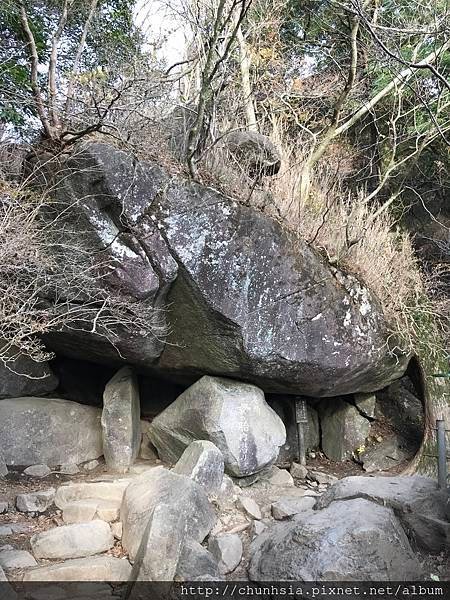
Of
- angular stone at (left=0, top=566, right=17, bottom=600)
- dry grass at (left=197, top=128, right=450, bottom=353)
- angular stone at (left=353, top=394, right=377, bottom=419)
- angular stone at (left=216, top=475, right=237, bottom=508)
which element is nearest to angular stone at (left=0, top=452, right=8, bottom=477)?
angular stone at (left=0, top=566, right=17, bottom=600)

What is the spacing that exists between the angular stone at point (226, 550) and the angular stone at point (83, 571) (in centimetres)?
62

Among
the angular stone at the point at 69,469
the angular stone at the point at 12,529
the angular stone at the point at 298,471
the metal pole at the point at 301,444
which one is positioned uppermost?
the metal pole at the point at 301,444

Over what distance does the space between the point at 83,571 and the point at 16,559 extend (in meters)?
0.54

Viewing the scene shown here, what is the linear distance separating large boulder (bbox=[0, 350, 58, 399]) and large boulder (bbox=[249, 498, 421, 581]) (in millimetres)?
3182

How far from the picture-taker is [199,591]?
9.51ft

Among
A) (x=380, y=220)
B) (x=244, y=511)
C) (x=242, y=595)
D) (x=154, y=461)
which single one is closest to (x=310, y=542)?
(x=242, y=595)

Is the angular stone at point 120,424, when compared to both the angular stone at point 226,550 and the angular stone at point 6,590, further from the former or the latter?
the angular stone at point 6,590

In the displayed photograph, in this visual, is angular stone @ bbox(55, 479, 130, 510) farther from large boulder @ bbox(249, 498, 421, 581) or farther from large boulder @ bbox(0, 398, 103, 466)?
large boulder @ bbox(249, 498, 421, 581)

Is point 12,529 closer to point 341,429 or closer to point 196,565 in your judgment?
point 196,565

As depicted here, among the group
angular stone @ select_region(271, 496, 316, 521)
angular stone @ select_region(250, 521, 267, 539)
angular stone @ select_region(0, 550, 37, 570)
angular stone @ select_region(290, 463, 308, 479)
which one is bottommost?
angular stone @ select_region(0, 550, 37, 570)

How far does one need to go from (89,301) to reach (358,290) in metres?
2.91

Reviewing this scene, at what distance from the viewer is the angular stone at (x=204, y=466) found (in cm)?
396

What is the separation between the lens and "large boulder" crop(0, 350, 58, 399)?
5.20 m

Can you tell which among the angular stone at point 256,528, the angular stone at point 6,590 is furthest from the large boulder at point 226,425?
the angular stone at point 6,590
